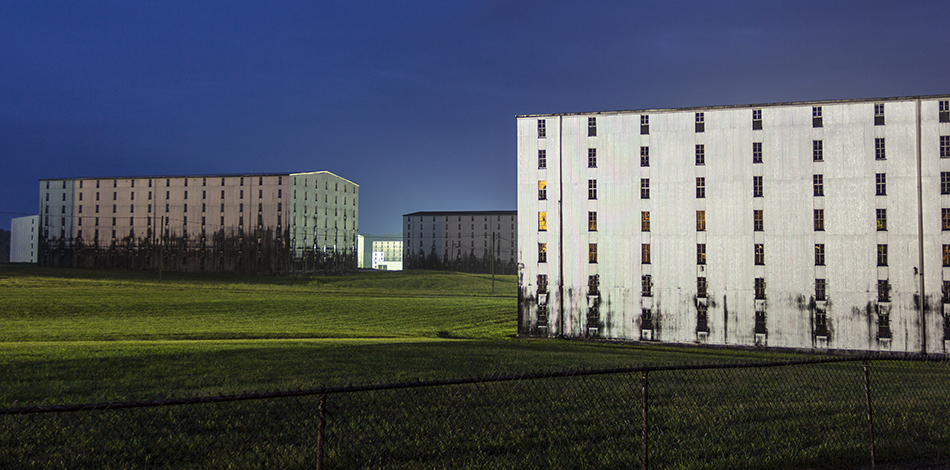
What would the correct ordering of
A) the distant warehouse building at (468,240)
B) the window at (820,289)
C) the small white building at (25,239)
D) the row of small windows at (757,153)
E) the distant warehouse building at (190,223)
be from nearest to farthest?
1. the row of small windows at (757,153)
2. the window at (820,289)
3. the distant warehouse building at (190,223)
4. the distant warehouse building at (468,240)
5. the small white building at (25,239)

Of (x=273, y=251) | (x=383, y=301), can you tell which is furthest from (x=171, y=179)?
(x=383, y=301)

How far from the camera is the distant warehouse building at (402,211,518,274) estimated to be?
4451 inches

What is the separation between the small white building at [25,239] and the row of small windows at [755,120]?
12674 centimetres

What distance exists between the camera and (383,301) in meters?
66.9

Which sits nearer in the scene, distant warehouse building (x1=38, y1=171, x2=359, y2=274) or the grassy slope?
the grassy slope

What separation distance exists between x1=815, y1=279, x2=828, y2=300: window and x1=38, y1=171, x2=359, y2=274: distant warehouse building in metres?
68.9

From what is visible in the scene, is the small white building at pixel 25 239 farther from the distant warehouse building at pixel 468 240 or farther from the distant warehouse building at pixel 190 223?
the distant warehouse building at pixel 468 240

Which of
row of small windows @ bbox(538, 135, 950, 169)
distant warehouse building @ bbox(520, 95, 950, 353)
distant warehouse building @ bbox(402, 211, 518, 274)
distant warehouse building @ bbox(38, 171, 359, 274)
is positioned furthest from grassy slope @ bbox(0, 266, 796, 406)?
distant warehouse building @ bbox(402, 211, 518, 274)

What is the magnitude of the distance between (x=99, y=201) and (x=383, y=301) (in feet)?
180

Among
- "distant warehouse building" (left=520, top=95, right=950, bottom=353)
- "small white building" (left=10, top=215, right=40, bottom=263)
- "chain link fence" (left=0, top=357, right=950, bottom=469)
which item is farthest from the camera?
"small white building" (left=10, top=215, right=40, bottom=263)

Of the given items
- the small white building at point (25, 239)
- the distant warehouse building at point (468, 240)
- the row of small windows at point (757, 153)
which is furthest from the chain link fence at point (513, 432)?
the small white building at point (25, 239)

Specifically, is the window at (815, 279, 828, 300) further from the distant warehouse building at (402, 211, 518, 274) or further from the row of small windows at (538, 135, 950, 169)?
the distant warehouse building at (402, 211, 518, 274)

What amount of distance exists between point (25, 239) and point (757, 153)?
14688 cm

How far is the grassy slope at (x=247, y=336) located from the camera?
16766 millimetres
